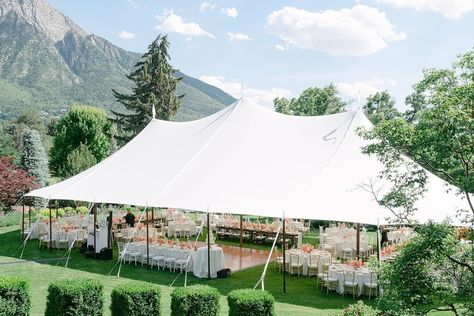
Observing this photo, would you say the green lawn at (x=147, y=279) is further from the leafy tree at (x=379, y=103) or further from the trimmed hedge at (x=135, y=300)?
the leafy tree at (x=379, y=103)

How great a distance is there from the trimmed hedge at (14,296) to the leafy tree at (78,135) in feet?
105

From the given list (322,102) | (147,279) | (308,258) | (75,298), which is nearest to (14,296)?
(75,298)

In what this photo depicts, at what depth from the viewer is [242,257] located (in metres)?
17.1

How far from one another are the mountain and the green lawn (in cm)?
8959

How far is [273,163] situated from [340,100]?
75.2 ft

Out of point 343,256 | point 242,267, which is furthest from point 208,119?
point 343,256

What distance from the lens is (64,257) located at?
16.6 metres

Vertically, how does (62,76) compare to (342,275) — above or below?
above

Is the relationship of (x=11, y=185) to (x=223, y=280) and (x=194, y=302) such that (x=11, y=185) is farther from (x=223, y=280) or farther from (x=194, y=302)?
(x=194, y=302)

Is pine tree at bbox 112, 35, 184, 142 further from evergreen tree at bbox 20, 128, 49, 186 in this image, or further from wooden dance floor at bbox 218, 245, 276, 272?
wooden dance floor at bbox 218, 245, 276, 272

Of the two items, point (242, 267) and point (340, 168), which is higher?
point (340, 168)

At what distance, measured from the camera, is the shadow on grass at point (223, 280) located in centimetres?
1177

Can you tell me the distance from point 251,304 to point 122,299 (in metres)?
2.18

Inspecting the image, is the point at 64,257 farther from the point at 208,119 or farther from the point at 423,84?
the point at 423,84
